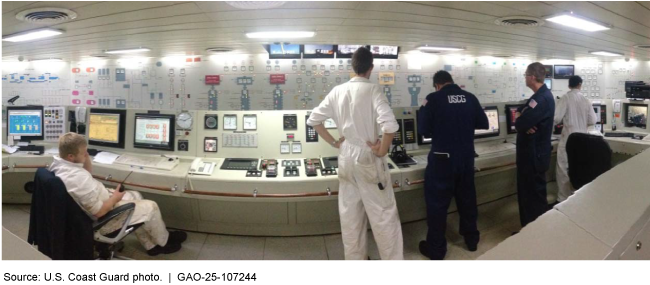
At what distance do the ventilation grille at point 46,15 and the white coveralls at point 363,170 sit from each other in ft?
7.02

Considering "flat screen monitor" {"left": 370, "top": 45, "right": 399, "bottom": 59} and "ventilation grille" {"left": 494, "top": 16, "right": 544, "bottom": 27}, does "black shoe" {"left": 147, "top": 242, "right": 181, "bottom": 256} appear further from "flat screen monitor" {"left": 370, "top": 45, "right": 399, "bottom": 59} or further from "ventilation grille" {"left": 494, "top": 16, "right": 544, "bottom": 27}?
"flat screen monitor" {"left": 370, "top": 45, "right": 399, "bottom": 59}

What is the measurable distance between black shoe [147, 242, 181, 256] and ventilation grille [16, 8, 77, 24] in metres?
1.96

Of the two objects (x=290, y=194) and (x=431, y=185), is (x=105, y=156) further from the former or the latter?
(x=431, y=185)

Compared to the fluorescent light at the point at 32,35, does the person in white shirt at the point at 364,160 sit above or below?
below

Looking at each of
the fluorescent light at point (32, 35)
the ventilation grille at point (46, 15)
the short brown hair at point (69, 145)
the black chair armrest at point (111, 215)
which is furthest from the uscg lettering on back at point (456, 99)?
the fluorescent light at point (32, 35)

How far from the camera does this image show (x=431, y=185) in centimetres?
249

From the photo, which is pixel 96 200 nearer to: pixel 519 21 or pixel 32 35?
pixel 32 35

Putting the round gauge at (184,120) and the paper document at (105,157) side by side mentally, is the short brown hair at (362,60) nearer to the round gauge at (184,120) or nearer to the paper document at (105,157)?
the round gauge at (184,120)

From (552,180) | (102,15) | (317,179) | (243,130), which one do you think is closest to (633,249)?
(317,179)

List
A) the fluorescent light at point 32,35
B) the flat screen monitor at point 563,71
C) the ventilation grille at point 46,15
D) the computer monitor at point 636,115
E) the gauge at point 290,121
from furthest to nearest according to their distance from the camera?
the flat screen monitor at point 563,71 → the computer monitor at point 636,115 → the fluorescent light at point 32,35 → the gauge at point 290,121 → the ventilation grille at point 46,15

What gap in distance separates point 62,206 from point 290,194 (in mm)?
1465

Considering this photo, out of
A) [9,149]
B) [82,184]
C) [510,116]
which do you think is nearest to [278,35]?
[82,184]

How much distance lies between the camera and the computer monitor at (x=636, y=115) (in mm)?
4477

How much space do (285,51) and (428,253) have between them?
12.7ft
